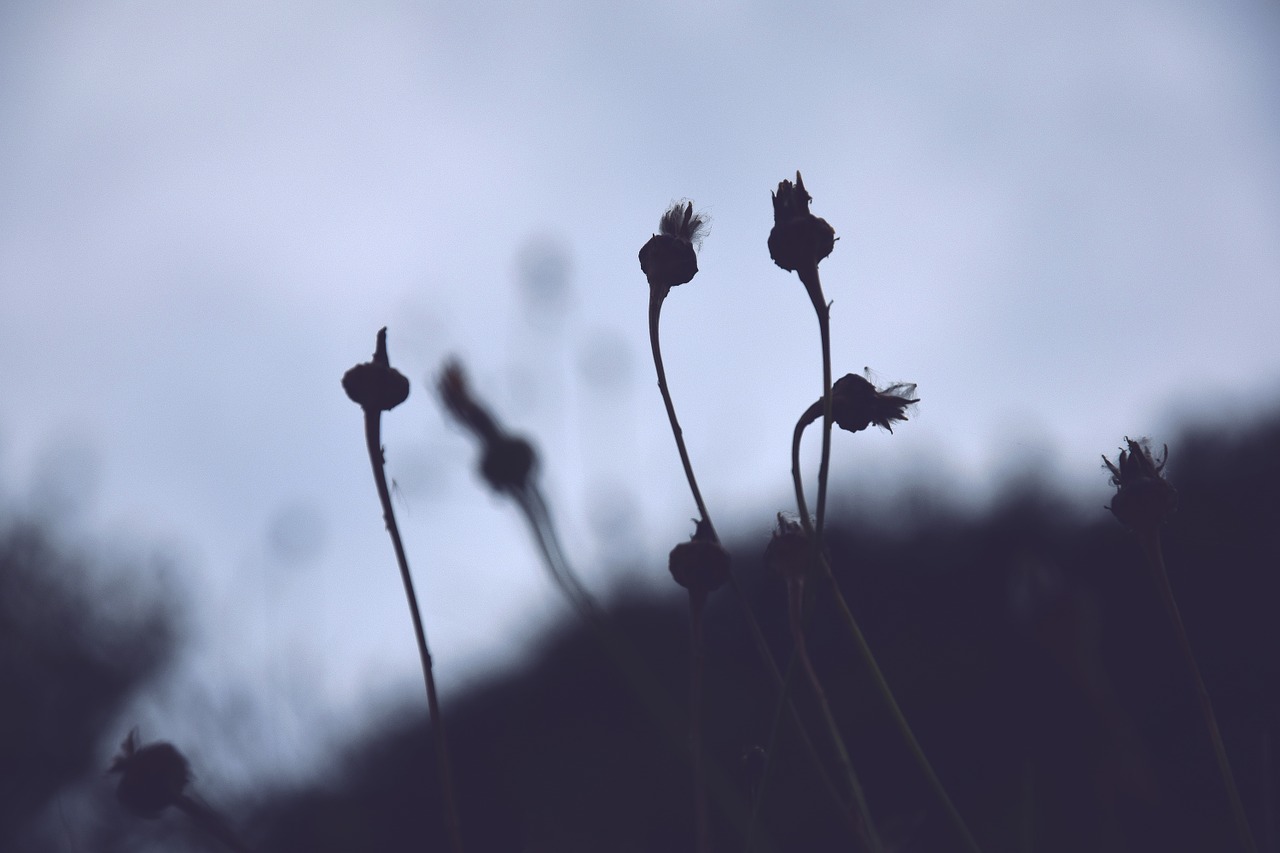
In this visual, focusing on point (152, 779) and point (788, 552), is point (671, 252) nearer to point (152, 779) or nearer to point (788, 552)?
point (788, 552)

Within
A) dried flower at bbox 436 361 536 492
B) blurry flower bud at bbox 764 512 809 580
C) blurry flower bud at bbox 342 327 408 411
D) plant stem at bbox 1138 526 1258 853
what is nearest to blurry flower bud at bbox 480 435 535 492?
dried flower at bbox 436 361 536 492

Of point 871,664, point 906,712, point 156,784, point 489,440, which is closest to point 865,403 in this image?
point 871,664

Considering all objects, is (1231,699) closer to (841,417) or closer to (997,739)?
(841,417)

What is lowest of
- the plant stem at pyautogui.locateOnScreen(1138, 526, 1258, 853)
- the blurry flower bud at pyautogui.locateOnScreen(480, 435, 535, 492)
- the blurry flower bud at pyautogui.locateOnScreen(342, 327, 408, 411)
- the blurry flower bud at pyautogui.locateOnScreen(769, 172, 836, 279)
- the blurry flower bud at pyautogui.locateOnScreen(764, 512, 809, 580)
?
the plant stem at pyautogui.locateOnScreen(1138, 526, 1258, 853)

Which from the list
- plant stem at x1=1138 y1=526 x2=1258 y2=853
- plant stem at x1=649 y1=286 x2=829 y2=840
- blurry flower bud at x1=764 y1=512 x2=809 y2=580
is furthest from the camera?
blurry flower bud at x1=764 y1=512 x2=809 y2=580

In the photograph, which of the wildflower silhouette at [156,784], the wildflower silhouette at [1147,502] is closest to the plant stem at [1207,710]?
the wildflower silhouette at [1147,502]

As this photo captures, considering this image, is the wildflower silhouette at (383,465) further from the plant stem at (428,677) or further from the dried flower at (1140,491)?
the dried flower at (1140,491)

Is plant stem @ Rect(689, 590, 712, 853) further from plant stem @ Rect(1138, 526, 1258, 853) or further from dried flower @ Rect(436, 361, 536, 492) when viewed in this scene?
plant stem @ Rect(1138, 526, 1258, 853)

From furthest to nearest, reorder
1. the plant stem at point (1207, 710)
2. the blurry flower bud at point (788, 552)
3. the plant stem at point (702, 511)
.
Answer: the blurry flower bud at point (788, 552), the plant stem at point (702, 511), the plant stem at point (1207, 710)
